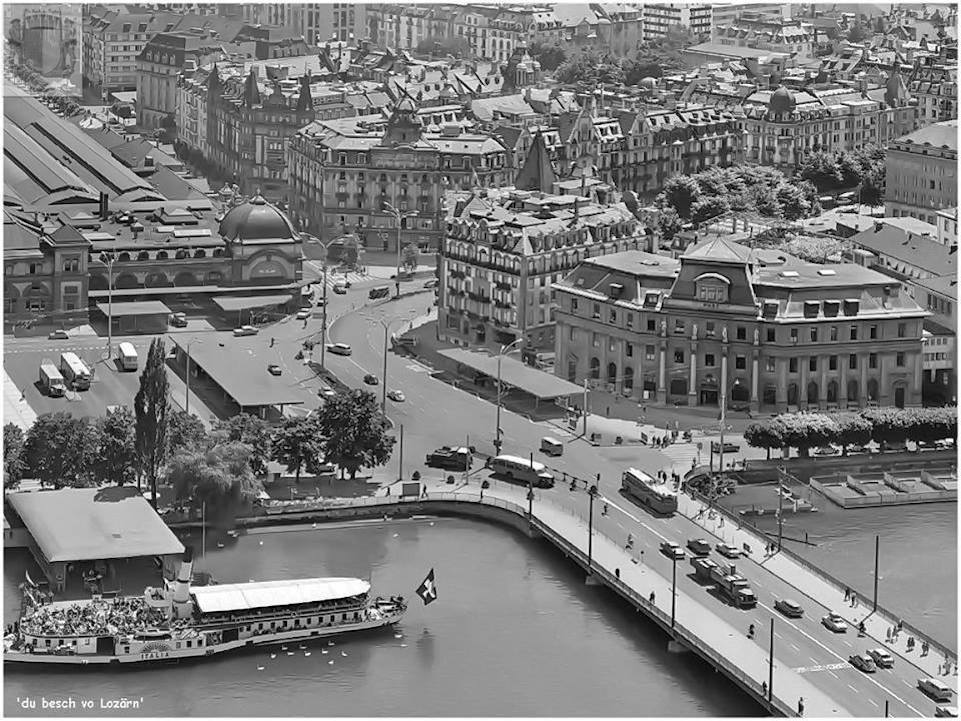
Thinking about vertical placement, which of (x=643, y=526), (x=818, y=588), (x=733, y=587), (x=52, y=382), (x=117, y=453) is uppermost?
(x=117, y=453)

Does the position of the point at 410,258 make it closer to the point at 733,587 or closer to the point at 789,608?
the point at 733,587

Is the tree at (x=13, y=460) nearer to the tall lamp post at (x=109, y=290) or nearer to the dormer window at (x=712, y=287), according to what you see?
the tall lamp post at (x=109, y=290)

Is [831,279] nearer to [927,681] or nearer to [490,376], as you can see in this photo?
[490,376]

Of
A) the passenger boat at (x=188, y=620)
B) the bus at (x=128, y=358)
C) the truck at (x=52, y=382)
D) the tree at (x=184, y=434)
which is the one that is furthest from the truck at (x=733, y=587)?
the bus at (x=128, y=358)

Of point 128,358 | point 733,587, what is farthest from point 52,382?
point 733,587

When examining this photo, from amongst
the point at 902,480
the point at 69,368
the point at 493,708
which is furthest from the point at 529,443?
the point at 493,708
